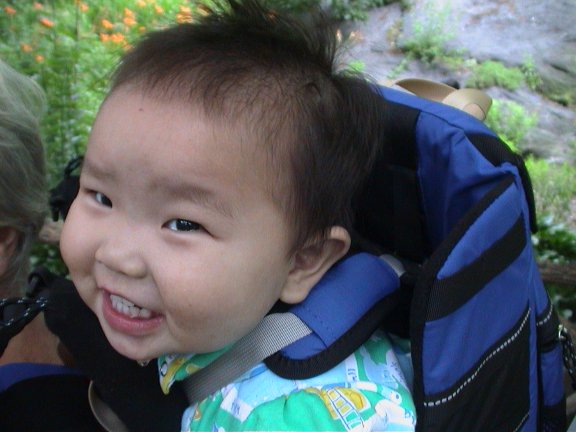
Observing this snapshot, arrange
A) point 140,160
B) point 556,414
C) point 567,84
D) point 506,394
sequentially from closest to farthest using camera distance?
point 140,160 < point 506,394 < point 556,414 < point 567,84

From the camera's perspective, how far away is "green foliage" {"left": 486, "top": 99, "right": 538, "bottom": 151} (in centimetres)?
546

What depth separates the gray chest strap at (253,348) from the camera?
1.26m

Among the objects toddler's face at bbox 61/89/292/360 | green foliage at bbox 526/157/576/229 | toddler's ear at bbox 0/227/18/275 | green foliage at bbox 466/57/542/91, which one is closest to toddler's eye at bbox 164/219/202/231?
toddler's face at bbox 61/89/292/360

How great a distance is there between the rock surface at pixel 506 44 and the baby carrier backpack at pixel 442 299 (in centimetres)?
427

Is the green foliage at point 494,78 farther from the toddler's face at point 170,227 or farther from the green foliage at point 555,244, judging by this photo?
the toddler's face at point 170,227

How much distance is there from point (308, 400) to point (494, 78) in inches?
206

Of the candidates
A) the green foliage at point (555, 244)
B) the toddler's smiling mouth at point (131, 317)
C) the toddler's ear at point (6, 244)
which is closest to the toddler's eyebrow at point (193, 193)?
the toddler's smiling mouth at point (131, 317)

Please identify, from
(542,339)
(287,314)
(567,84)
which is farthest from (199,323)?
(567,84)

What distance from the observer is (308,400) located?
117 centimetres

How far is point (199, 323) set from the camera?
1163 millimetres

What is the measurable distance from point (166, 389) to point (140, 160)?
45 centimetres

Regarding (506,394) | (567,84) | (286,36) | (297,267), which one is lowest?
(567,84)

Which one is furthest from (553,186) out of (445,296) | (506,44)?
(445,296)

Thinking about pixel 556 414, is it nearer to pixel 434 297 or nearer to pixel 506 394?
pixel 506 394
